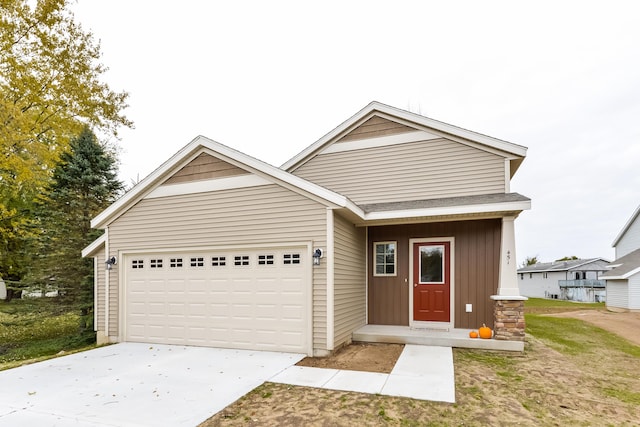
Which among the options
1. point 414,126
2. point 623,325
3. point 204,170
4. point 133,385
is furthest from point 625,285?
point 133,385

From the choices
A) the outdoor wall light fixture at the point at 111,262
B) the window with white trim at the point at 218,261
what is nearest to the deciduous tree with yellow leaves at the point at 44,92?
the outdoor wall light fixture at the point at 111,262

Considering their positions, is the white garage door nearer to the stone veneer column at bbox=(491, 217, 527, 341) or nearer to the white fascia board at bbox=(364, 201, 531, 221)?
the white fascia board at bbox=(364, 201, 531, 221)

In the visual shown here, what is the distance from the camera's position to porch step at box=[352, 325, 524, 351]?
6.81 m

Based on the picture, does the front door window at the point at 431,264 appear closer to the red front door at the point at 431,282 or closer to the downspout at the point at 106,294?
the red front door at the point at 431,282

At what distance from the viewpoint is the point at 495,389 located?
477 centimetres

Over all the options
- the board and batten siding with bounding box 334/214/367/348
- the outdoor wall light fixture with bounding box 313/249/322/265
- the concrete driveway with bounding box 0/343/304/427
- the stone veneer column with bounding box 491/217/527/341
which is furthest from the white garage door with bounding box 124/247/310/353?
the stone veneer column with bounding box 491/217/527/341

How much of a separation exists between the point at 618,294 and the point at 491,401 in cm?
1804

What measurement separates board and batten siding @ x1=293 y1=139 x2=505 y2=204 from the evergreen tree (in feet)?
27.4

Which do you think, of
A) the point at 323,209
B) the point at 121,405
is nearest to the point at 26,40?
the point at 323,209

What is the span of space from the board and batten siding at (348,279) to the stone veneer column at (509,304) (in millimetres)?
2952

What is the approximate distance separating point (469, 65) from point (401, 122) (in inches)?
299

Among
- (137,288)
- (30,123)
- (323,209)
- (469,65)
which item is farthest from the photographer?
(469,65)

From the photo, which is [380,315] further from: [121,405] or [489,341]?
[121,405]

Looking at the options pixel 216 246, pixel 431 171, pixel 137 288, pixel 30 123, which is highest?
pixel 30 123
